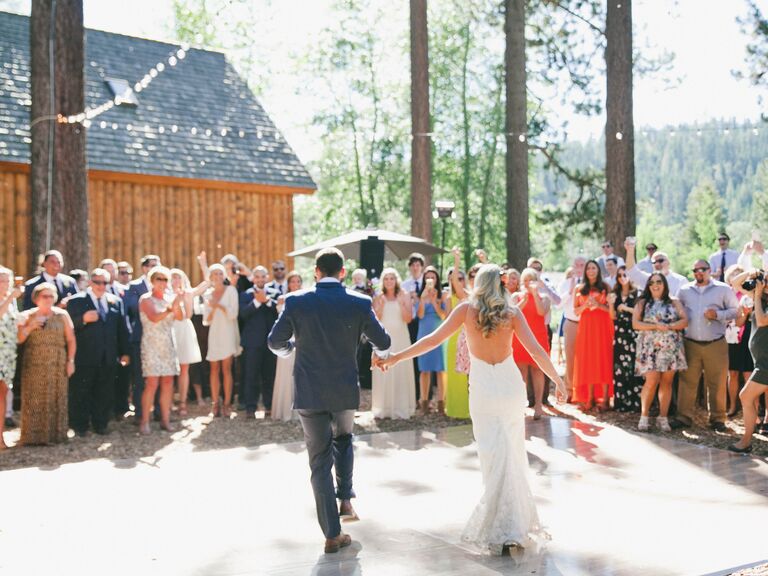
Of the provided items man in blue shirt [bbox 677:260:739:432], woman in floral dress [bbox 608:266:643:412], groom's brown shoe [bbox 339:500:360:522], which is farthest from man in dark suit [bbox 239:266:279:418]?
man in blue shirt [bbox 677:260:739:432]

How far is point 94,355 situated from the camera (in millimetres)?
9719

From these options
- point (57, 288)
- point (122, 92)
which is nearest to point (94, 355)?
point (57, 288)

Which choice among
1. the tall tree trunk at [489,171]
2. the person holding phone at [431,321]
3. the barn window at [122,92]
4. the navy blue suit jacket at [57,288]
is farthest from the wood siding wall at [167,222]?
the tall tree trunk at [489,171]

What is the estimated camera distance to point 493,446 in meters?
5.41

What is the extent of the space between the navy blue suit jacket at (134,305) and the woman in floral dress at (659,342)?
5869mm

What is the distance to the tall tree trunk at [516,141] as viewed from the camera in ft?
52.5

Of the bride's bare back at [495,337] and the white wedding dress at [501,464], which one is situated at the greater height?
the bride's bare back at [495,337]

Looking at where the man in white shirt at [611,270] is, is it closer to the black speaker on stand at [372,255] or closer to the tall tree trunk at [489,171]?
the black speaker on stand at [372,255]

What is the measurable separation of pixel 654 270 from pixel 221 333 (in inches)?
229

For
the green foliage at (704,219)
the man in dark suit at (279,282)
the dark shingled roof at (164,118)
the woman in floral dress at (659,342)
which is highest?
the green foliage at (704,219)

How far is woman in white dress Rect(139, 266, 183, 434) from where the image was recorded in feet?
31.8

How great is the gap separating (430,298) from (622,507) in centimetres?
486

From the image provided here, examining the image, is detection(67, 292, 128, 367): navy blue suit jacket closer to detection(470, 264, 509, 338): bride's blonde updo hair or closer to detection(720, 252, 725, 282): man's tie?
detection(470, 264, 509, 338): bride's blonde updo hair

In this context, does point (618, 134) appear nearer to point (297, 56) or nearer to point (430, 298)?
point (430, 298)
